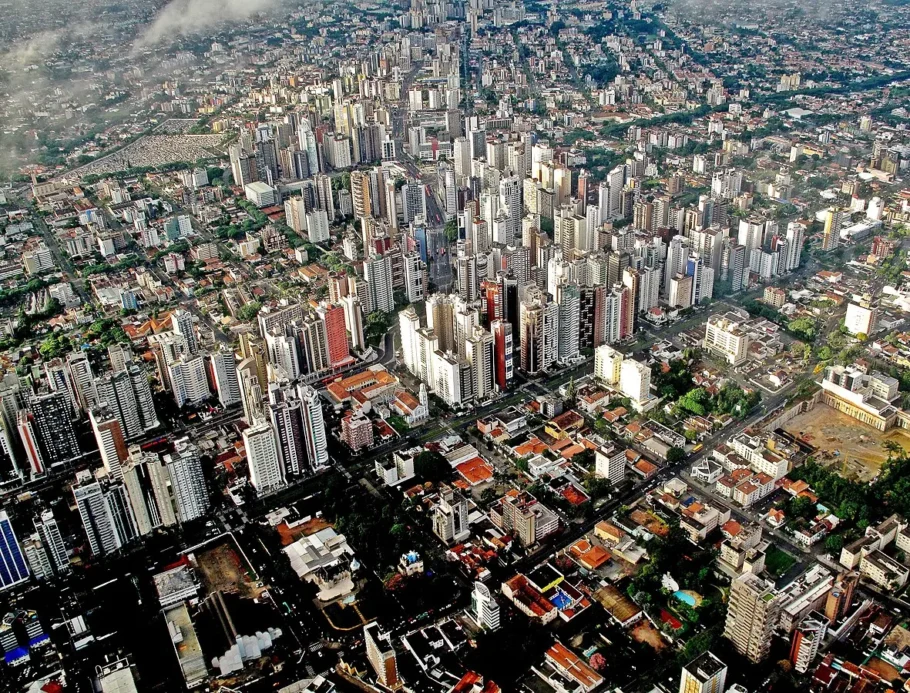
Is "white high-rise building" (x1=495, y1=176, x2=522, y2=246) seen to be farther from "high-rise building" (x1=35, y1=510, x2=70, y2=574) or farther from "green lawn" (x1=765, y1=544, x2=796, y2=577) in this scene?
"high-rise building" (x1=35, y1=510, x2=70, y2=574)

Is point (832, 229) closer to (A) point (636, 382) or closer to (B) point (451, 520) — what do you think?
(A) point (636, 382)

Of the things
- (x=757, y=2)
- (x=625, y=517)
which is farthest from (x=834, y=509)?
(x=757, y=2)

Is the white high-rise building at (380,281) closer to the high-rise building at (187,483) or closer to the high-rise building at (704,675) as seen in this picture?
the high-rise building at (187,483)

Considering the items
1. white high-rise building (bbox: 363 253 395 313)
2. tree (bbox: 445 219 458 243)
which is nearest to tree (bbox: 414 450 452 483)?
white high-rise building (bbox: 363 253 395 313)

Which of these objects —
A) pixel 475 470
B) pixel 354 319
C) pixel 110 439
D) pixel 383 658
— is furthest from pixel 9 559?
pixel 354 319

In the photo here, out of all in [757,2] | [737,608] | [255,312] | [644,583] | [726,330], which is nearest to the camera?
[737,608]

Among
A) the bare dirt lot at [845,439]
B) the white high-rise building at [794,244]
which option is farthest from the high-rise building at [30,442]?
the white high-rise building at [794,244]

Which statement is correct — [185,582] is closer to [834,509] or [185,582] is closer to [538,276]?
[834,509]
